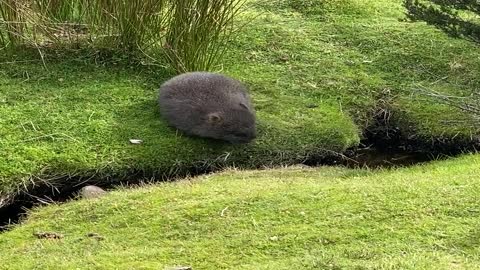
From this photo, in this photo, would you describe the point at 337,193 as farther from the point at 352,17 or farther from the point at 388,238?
the point at 352,17

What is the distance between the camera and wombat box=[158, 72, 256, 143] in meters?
5.93

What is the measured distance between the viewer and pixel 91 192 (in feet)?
17.2

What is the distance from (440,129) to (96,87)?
3.04m

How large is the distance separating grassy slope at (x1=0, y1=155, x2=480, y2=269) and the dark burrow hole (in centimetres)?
40

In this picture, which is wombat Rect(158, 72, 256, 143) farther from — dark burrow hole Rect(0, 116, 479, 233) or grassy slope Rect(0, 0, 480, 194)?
dark burrow hole Rect(0, 116, 479, 233)

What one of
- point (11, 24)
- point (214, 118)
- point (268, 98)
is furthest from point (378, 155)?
point (11, 24)

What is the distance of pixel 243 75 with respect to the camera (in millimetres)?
7098

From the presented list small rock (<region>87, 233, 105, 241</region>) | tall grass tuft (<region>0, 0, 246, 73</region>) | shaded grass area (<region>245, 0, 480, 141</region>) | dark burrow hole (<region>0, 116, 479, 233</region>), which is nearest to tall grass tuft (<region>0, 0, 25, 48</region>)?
tall grass tuft (<region>0, 0, 246, 73</region>)

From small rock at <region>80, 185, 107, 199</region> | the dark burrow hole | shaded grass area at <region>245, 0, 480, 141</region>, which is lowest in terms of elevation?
small rock at <region>80, 185, 107, 199</region>

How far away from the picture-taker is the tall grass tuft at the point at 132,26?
659 centimetres

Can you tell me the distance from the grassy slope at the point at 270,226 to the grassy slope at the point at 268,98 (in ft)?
1.96

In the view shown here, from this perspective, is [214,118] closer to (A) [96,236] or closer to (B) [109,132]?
(B) [109,132]

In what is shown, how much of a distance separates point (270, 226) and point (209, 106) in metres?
2.20

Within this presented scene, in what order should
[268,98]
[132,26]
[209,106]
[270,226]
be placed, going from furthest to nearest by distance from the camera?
[132,26], [268,98], [209,106], [270,226]
